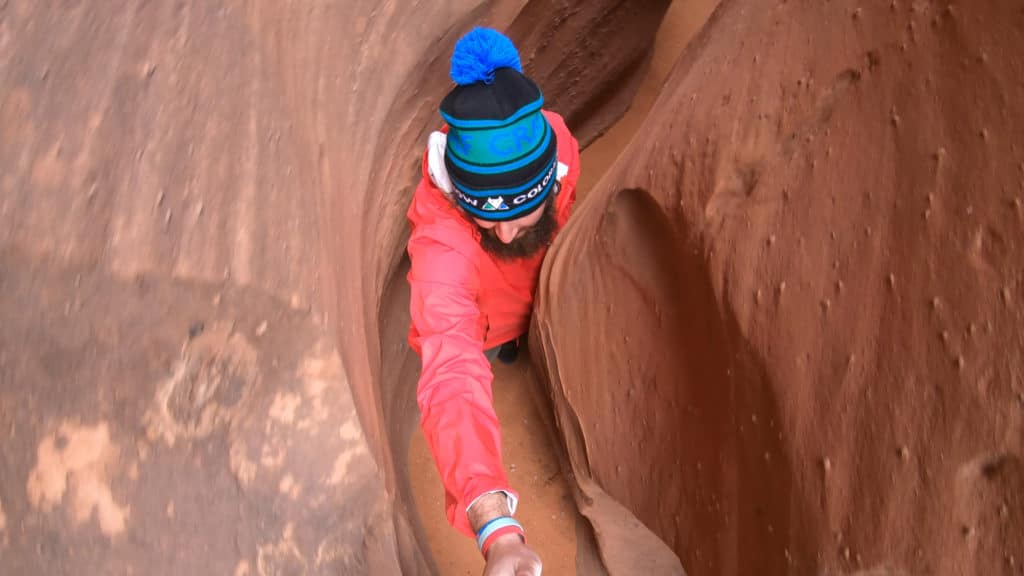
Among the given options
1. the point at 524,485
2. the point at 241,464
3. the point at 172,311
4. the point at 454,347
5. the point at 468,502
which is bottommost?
the point at 524,485

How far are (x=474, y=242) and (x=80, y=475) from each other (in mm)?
726

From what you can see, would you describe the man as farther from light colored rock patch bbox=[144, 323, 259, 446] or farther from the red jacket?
light colored rock patch bbox=[144, 323, 259, 446]

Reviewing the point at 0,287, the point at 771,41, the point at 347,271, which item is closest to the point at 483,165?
the point at 347,271

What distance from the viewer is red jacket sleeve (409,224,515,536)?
39.4 inches

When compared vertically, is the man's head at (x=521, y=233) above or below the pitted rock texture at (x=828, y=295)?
below

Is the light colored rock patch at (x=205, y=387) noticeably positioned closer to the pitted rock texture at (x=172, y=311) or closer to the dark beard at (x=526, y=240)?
the pitted rock texture at (x=172, y=311)

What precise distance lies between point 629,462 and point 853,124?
726 mm

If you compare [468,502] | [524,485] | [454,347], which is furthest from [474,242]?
[524,485]

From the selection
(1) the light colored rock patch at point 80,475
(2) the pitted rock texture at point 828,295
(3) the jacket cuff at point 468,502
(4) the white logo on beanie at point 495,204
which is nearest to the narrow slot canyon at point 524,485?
Result: (2) the pitted rock texture at point 828,295

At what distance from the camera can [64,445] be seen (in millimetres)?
613

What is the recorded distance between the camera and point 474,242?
1192mm

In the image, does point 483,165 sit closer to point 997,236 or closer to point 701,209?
point 701,209

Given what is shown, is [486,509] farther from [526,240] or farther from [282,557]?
[526,240]

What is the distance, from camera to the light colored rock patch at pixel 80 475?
23.6 inches
